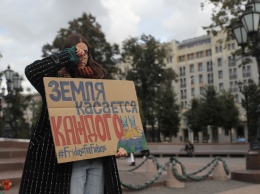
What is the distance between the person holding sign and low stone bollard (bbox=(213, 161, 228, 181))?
7725 millimetres

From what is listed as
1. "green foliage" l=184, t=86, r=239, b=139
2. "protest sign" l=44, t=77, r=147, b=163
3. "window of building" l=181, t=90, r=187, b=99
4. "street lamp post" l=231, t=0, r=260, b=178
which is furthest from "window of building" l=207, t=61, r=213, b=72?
"protest sign" l=44, t=77, r=147, b=163

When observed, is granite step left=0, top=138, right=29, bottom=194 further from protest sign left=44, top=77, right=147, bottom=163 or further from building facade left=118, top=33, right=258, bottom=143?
building facade left=118, top=33, right=258, bottom=143

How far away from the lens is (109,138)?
9.77 ft

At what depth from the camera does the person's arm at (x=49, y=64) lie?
2.65m

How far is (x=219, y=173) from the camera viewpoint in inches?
394

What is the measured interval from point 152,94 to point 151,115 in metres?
2.81

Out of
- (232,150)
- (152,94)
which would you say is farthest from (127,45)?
(232,150)

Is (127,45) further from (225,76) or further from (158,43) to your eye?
(225,76)

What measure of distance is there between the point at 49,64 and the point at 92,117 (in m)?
0.56

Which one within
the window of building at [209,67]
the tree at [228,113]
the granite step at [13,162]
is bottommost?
the granite step at [13,162]

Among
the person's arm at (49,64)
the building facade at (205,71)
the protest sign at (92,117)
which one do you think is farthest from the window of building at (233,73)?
the person's arm at (49,64)

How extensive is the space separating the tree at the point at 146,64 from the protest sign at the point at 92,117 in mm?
→ 40535

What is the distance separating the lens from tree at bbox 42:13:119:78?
3675 cm

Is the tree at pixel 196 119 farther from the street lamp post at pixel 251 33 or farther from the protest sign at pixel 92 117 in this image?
the protest sign at pixel 92 117
